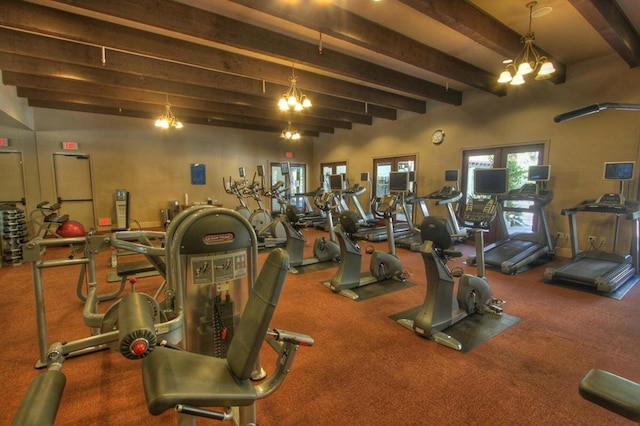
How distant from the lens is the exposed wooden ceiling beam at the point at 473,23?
3059mm

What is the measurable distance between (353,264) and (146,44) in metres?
4.01

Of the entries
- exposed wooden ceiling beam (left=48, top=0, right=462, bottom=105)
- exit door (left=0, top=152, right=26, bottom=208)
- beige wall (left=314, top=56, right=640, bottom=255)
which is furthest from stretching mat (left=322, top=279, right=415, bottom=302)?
exit door (left=0, top=152, right=26, bottom=208)

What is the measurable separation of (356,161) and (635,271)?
6.76m

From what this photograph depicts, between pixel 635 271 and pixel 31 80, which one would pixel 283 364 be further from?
pixel 31 80

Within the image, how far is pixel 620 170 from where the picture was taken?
14.3 ft

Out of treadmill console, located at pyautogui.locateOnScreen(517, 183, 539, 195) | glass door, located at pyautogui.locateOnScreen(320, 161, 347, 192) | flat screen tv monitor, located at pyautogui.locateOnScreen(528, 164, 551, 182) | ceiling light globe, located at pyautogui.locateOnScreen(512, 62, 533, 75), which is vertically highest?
ceiling light globe, located at pyautogui.locateOnScreen(512, 62, 533, 75)

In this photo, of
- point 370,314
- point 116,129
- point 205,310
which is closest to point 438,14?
point 370,314

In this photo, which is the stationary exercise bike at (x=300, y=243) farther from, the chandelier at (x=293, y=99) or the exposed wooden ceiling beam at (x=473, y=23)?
the exposed wooden ceiling beam at (x=473, y=23)

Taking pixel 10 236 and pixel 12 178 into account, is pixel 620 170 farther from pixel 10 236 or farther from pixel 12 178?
pixel 12 178

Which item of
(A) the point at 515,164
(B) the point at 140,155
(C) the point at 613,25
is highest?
(C) the point at 613,25

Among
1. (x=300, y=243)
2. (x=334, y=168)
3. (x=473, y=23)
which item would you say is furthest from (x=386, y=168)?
(x=473, y=23)

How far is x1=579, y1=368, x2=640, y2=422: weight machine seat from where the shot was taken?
92 cm

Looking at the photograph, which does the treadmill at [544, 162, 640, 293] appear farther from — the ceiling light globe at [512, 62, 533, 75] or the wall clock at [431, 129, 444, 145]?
the wall clock at [431, 129, 444, 145]

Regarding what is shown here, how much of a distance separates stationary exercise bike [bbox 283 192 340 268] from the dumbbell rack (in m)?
4.33
